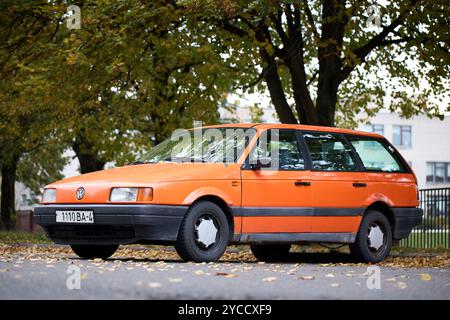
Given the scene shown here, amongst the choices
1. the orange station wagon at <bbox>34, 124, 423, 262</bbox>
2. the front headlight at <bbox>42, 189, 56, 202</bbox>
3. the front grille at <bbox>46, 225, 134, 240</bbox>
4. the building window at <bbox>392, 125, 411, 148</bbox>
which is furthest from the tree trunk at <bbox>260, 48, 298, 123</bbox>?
the building window at <bbox>392, 125, 411, 148</bbox>

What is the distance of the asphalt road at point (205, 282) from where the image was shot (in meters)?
7.14

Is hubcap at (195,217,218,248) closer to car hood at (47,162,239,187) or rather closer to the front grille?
car hood at (47,162,239,187)

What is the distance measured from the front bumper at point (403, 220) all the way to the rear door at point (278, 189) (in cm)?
173

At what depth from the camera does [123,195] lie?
1066 cm

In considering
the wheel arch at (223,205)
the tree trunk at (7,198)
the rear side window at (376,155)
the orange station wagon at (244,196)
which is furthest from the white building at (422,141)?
the wheel arch at (223,205)

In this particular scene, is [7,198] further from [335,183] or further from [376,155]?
[335,183]

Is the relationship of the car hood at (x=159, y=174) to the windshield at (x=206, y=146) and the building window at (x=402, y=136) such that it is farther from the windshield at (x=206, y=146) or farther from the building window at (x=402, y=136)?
the building window at (x=402, y=136)

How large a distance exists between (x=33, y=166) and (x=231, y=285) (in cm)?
3505

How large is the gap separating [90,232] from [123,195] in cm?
67

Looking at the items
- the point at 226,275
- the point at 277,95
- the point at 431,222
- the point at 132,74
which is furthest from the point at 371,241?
the point at 132,74

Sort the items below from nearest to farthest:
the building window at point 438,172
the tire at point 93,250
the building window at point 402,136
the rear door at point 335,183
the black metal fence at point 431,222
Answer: the tire at point 93,250
the rear door at point 335,183
the black metal fence at point 431,222
the building window at point 402,136
the building window at point 438,172

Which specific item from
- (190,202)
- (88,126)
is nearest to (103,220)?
(190,202)

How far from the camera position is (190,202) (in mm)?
10656
